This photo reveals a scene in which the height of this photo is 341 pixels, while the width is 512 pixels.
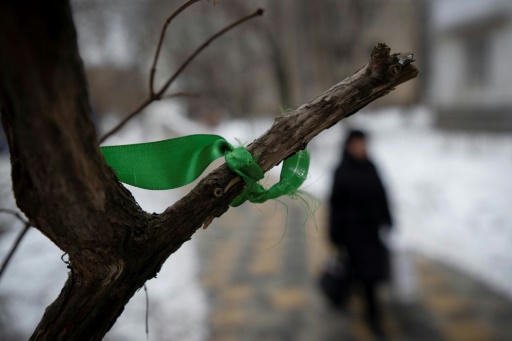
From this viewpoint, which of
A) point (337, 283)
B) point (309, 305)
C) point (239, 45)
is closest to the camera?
point (337, 283)

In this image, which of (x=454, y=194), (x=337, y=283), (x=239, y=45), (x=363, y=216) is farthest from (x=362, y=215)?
(x=239, y=45)

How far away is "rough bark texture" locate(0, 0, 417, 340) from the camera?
1.08 ft

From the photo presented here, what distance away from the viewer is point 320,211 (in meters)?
5.48

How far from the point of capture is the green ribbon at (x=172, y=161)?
0.55m

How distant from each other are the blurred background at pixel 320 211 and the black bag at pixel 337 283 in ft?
0.37

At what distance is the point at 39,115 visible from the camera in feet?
1.13

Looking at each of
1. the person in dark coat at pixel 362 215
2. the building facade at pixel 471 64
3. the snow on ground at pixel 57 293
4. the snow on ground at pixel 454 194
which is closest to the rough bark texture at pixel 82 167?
the snow on ground at pixel 57 293

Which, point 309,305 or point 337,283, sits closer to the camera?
point 337,283

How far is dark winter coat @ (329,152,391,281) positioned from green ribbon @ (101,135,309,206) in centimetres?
234

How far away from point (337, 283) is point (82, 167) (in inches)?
118

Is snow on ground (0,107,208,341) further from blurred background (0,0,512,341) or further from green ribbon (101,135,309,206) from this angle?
green ribbon (101,135,309,206)

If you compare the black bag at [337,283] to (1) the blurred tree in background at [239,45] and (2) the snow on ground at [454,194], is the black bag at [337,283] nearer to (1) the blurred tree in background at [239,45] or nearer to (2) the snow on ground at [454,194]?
(2) the snow on ground at [454,194]

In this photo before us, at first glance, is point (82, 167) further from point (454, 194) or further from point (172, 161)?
point (454, 194)

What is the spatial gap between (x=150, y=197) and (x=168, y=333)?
11.1ft
